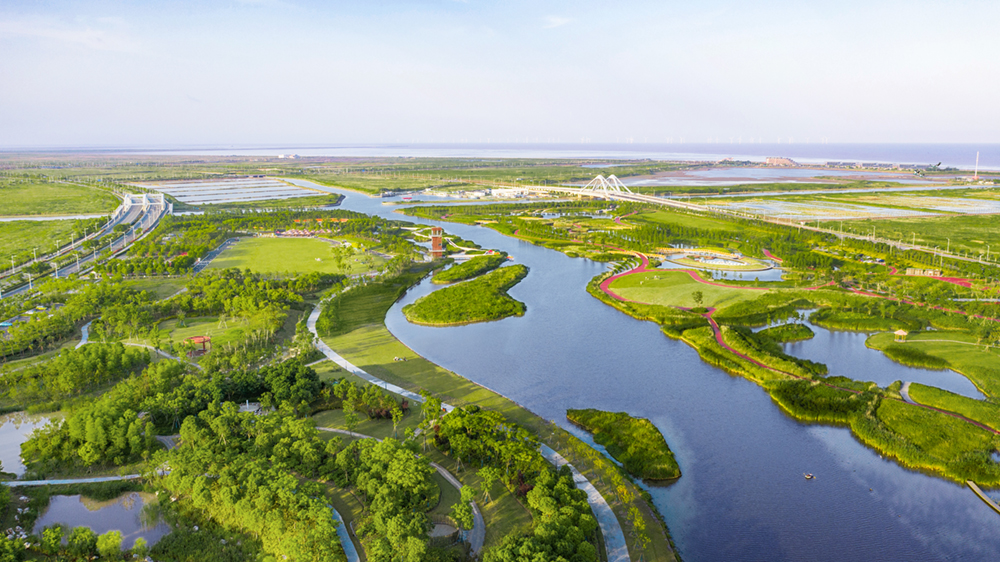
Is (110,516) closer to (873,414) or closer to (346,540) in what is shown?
(346,540)

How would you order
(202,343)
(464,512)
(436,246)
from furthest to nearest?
1. (436,246)
2. (202,343)
3. (464,512)

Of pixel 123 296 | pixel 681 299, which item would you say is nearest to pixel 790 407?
pixel 681 299

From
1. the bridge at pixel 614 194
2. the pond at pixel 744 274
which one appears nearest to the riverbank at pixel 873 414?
the pond at pixel 744 274

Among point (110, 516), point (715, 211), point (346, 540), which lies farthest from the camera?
point (715, 211)

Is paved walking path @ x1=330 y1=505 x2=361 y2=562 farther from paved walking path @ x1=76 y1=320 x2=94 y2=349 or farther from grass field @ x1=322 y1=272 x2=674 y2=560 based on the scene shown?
paved walking path @ x1=76 y1=320 x2=94 y2=349

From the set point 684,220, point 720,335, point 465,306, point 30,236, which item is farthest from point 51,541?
point 684,220

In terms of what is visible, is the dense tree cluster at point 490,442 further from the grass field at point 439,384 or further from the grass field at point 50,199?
the grass field at point 50,199

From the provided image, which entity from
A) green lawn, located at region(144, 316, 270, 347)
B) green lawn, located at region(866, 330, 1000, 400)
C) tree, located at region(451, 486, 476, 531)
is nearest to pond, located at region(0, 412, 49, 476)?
green lawn, located at region(144, 316, 270, 347)
